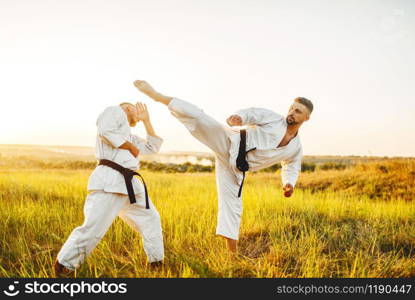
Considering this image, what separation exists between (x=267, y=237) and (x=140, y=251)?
198 centimetres

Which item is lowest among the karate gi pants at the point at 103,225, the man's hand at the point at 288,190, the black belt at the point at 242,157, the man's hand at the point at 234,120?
the karate gi pants at the point at 103,225

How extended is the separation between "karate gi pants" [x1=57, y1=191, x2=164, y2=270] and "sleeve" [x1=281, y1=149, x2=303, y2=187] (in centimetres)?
185

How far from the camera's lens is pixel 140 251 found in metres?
4.23

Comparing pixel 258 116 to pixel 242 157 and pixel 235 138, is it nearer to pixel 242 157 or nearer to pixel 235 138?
pixel 235 138

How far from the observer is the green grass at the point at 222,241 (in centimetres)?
386

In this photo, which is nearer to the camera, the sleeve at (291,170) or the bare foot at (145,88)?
→ the bare foot at (145,88)

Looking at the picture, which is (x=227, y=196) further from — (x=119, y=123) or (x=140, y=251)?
(x=119, y=123)

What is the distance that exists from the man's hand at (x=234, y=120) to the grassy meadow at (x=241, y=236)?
4.94ft

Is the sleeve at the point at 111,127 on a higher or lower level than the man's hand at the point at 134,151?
higher

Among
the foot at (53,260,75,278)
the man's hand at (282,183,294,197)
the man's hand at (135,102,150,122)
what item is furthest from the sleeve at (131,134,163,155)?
the man's hand at (282,183,294,197)

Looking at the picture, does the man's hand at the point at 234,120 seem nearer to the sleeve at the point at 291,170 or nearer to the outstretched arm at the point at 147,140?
the outstretched arm at the point at 147,140

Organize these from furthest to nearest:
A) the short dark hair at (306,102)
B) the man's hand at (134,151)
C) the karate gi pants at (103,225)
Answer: the short dark hair at (306,102), the man's hand at (134,151), the karate gi pants at (103,225)

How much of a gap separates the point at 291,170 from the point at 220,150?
1089 millimetres

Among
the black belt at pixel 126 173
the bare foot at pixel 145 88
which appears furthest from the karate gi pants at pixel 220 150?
the black belt at pixel 126 173
